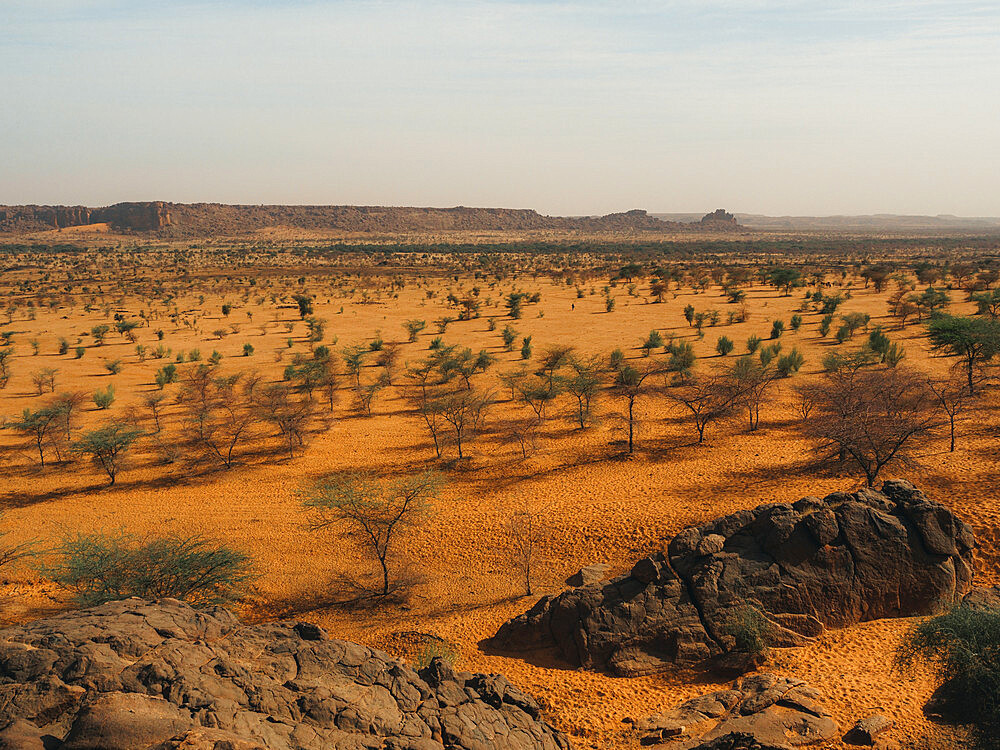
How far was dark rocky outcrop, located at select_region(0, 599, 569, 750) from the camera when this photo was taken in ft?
22.5

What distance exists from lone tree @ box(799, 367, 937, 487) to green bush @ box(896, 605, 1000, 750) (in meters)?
8.02

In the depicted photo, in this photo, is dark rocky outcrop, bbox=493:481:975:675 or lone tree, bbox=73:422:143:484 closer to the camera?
dark rocky outcrop, bbox=493:481:975:675

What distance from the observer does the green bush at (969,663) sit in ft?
30.3

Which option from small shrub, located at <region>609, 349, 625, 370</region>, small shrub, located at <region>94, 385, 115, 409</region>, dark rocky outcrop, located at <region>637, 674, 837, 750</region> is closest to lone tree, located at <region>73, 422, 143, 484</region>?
small shrub, located at <region>94, 385, 115, 409</region>

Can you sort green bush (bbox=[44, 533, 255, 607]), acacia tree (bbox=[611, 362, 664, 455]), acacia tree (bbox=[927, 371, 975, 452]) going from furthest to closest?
acacia tree (bbox=[611, 362, 664, 455]), acacia tree (bbox=[927, 371, 975, 452]), green bush (bbox=[44, 533, 255, 607])

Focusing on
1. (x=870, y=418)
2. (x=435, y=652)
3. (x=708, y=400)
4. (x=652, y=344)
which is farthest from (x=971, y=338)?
(x=435, y=652)

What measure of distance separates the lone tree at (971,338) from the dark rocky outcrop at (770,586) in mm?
18048

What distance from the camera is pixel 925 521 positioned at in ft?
43.0

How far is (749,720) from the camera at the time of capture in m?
9.63

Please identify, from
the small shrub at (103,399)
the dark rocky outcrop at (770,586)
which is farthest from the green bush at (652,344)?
the small shrub at (103,399)

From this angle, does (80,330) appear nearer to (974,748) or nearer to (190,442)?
(190,442)

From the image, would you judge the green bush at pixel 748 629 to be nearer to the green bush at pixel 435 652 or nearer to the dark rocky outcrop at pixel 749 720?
the dark rocky outcrop at pixel 749 720

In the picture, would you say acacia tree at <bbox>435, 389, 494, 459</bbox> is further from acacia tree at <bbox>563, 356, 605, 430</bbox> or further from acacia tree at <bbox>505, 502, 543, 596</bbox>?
acacia tree at <bbox>505, 502, 543, 596</bbox>

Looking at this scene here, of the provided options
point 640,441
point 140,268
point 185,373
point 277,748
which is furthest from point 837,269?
point 140,268
